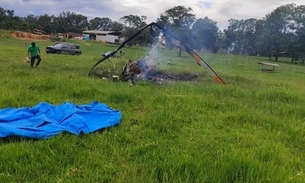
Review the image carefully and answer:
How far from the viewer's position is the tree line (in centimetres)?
3044

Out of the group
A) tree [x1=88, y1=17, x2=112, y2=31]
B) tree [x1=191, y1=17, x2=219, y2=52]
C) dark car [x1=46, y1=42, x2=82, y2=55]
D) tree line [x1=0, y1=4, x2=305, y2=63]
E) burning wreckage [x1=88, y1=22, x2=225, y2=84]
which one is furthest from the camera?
tree [x1=88, y1=17, x2=112, y2=31]

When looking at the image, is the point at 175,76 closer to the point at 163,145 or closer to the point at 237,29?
the point at 163,145

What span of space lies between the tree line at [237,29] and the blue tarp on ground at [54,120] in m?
17.4

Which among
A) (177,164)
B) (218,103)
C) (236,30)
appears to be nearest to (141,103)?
(218,103)

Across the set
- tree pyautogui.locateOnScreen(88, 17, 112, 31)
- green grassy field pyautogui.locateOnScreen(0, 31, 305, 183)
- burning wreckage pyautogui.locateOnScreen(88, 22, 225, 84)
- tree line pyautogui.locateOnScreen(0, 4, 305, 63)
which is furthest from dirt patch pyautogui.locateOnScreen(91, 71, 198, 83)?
tree pyautogui.locateOnScreen(88, 17, 112, 31)

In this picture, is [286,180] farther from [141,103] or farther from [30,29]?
[30,29]

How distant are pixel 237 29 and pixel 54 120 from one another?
204 ft

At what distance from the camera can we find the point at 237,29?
6141cm

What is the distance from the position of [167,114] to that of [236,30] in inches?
2388

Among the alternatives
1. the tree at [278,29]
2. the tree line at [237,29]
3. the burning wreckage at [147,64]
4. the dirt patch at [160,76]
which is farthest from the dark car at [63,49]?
the tree at [278,29]

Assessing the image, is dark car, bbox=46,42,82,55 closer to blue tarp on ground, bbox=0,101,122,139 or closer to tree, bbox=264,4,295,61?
tree, bbox=264,4,295,61

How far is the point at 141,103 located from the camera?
611 cm

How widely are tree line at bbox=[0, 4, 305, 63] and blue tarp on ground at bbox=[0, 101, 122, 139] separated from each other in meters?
17.4

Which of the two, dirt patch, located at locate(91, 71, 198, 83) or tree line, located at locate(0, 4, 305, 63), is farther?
tree line, located at locate(0, 4, 305, 63)
